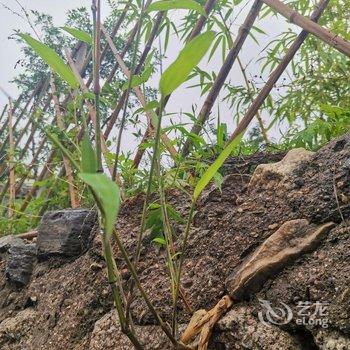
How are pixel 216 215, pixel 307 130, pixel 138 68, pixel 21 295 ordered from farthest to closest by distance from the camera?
pixel 138 68 → pixel 21 295 → pixel 307 130 → pixel 216 215

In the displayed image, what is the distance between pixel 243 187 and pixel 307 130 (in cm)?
21

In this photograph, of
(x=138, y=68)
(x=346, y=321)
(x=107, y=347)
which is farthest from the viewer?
(x=138, y=68)

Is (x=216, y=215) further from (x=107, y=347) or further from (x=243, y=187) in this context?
(x=107, y=347)

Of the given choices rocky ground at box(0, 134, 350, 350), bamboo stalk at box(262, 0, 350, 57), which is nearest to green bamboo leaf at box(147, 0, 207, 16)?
rocky ground at box(0, 134, 350, 350)

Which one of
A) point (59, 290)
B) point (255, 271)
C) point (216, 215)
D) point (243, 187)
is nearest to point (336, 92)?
point (243, 187)

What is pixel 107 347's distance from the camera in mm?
804

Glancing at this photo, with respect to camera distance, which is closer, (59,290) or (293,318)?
(293,318)

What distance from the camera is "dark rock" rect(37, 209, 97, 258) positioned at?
124 centimetres

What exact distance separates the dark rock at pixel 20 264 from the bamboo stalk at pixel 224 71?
0.59 m

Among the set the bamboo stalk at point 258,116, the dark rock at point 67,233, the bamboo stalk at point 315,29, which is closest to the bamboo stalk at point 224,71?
the bamboo stalk at point 315,29

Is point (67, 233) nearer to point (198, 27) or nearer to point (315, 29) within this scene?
point (198, 27)

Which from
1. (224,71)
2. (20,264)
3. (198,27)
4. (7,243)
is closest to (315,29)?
(224,71)

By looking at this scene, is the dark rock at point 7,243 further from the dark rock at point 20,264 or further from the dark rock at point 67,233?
the dark rock at point 67,233

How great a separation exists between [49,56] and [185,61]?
174 mm
